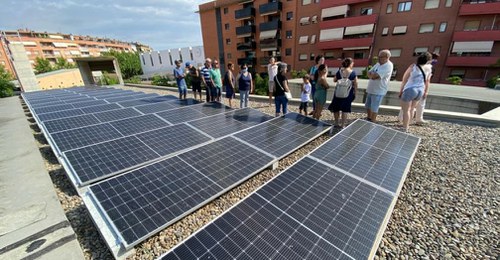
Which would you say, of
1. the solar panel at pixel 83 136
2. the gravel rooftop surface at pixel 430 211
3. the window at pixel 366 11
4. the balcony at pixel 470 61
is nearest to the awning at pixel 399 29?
the window at pixel 366 11

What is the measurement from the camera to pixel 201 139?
4.84 meters

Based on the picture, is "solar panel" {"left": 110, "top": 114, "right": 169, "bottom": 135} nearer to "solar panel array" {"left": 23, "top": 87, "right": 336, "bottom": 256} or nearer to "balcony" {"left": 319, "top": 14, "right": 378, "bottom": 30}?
"solar panel array" {"left": 23, "top": 87, "right": 336, "bottom": 256}

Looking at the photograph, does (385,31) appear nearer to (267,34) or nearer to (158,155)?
(267,34)

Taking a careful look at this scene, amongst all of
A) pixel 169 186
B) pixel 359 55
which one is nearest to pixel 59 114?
pixel 169 186

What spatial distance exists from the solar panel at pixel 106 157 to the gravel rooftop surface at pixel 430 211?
1.67 ft

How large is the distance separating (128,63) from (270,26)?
152ft

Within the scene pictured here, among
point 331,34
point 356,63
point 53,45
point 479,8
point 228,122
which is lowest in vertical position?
point 228,122

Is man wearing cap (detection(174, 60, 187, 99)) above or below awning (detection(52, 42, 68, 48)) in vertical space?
below

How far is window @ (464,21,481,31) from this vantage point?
20719mm

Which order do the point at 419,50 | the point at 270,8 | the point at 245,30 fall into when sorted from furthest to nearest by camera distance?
the point at 245,30 < the point at 270,8 < the point at 419,50

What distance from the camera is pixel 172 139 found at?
190 inches

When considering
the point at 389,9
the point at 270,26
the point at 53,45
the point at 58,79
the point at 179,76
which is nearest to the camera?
the point at 179,76

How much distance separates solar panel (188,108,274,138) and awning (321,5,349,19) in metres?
27.5

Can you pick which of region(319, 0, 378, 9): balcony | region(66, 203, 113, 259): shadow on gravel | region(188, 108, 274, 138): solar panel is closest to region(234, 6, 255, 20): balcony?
region(319, 0, 378, 9): balcony
